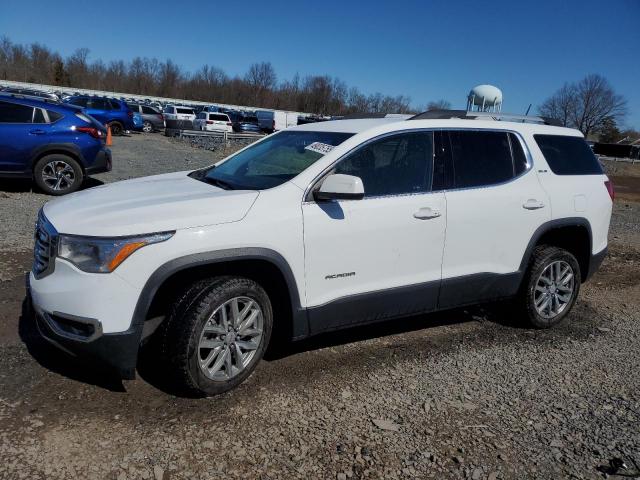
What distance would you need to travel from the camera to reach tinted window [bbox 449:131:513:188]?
4180 mm

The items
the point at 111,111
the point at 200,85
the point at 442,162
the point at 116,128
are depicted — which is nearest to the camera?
the point at 442,162

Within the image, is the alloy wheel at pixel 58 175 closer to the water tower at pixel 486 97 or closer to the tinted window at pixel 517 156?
the tinted window at pixel 517 156

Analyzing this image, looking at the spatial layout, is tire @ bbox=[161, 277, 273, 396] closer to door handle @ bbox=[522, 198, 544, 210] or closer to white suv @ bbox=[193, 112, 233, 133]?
door handle @ bbox=[522, 198, 544, 210]

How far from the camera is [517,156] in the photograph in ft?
A: 14.9

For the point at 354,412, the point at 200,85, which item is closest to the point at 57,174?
the point at 354,412

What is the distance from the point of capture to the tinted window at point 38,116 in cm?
912

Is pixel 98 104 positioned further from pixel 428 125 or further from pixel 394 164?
pixel 394 164

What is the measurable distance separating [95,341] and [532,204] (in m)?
3.48

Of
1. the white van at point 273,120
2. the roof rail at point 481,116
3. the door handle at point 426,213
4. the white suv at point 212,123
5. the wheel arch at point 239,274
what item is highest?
the white van at point 273,120

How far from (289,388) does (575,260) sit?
2994 mm

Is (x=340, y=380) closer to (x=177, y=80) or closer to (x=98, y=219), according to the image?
(x=98, y=219)

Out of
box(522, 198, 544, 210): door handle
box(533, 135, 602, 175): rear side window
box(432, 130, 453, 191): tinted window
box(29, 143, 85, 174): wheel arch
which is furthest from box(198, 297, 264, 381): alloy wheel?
box(29, 143, 85, 174): wheel arch

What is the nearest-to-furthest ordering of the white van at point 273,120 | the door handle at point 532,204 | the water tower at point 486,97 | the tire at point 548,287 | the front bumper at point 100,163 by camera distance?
the door handle at point 532,204 < the tire at point 548,287 < the front bumper at point 100,163 < the water tower at point 486,97 < the white van at point 273,120

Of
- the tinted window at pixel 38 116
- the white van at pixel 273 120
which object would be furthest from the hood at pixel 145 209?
the white van at pixel 273 120
